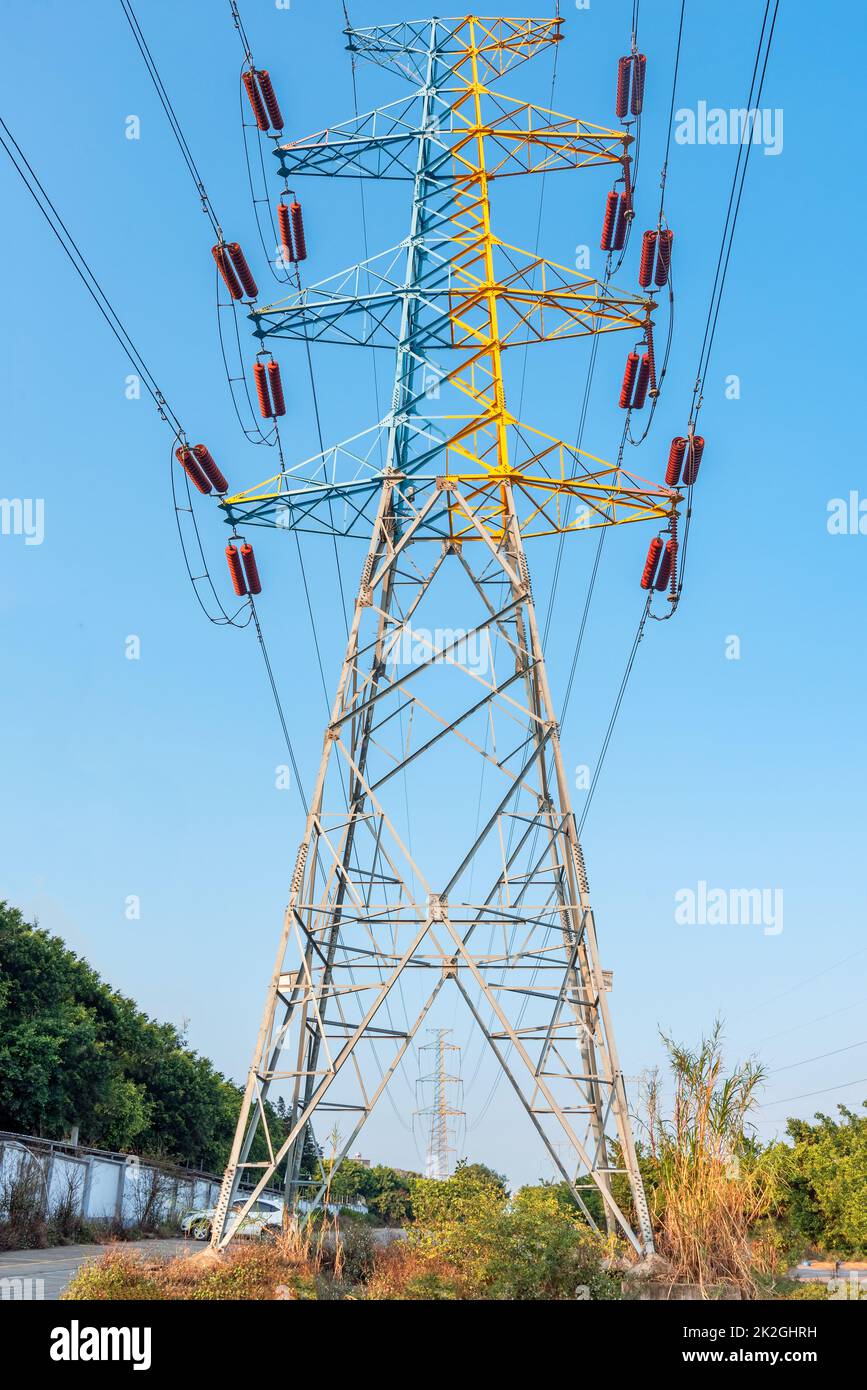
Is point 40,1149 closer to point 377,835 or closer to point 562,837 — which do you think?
point 377,835

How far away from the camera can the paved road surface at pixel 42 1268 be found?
1470cm

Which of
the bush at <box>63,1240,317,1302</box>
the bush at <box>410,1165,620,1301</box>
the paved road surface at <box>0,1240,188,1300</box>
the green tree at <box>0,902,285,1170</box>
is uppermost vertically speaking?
the green tree at <box>0,902,285,1170</box>

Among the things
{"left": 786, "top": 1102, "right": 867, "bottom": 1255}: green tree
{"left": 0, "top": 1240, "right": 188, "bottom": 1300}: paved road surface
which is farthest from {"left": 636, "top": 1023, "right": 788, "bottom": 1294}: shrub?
{"left": 786, "top": 1102, "right": 867, "bottom": 1255}: green tree

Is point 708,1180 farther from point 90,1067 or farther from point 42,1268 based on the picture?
point 90,1067

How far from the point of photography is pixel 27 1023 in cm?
3522

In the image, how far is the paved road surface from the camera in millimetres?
14698

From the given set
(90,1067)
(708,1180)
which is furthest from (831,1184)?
(708,1180)

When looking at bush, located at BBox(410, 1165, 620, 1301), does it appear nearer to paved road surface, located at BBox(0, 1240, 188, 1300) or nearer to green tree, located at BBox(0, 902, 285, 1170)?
paved road surface, located at BBox(0, 1240, 188, 1300)

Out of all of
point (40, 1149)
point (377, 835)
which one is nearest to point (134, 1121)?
point (40, 1149)

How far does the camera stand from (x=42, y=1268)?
18516 millimetres

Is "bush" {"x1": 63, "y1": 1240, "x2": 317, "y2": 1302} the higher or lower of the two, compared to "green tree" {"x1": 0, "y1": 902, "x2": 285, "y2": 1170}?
lower

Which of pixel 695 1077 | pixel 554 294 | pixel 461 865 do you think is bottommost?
pixel 695 1077

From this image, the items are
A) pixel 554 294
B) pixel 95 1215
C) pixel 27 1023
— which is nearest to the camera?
pixel 554 294
